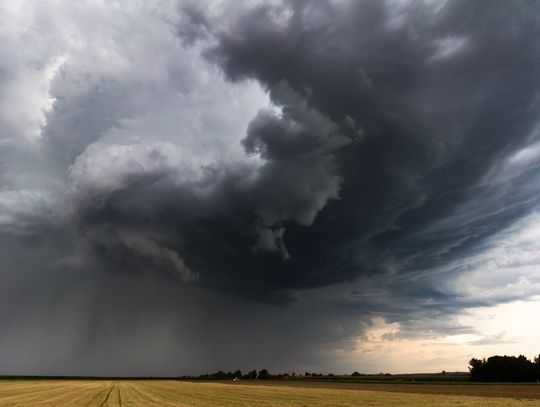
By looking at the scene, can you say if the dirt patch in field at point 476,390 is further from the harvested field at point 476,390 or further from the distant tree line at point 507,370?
the distant tree line at point 507,370

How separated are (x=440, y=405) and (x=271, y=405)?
1632cm

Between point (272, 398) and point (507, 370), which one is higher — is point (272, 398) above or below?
below

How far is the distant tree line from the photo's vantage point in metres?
122

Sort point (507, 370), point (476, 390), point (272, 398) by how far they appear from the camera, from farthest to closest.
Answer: point (507, 370), point (476, 390), point (272, 398)

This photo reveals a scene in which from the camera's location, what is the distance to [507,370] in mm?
126375

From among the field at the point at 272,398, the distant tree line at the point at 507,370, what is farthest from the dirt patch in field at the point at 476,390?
the distant tree line at the point at 507,370

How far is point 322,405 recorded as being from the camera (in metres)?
40.8

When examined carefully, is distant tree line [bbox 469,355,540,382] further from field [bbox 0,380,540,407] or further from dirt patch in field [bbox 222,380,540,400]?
field [bbox 0,380,540,407]

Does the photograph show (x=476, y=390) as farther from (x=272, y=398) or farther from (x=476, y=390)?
(x=272, y=398)

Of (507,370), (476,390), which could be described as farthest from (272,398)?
(507,370)

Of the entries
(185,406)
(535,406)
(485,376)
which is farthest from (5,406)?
(485,376)

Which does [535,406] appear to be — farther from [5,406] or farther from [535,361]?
[535,361]

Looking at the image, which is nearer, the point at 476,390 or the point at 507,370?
the point at 476,390

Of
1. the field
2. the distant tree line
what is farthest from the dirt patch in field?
the distant tree line
